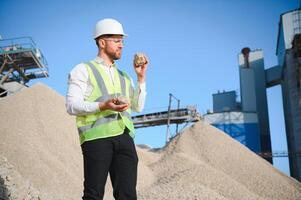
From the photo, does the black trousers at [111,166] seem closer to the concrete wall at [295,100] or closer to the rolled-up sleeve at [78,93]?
the rolled-up sleeve at [78,93]

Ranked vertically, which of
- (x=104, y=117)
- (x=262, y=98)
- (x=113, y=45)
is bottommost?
(x=104, y=117)

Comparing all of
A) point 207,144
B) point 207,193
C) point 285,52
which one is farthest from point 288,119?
point 207,193

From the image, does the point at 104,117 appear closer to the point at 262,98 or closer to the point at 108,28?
the point at 108,28

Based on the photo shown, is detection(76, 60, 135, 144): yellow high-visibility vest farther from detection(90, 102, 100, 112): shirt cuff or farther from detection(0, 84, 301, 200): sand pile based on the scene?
detection(0, 84, 301, 200): sand pile

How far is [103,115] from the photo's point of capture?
200 centimetres

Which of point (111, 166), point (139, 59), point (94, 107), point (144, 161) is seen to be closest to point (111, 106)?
point (94, 107)

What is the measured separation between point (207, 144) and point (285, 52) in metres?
9.63

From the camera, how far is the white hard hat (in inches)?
83.5

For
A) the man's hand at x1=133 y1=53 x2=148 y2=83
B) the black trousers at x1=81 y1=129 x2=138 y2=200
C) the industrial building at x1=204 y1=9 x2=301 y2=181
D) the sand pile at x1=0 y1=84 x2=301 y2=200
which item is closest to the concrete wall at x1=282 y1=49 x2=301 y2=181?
the industrial building at x1=204 y1=9 x2=301 y2=181

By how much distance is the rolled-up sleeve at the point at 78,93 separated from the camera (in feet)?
6.29

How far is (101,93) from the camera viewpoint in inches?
81.0

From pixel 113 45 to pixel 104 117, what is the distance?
52cm

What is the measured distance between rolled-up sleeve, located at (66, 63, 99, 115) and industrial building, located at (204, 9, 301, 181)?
17.9 m

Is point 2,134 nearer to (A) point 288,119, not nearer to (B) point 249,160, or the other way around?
(B) point 249,160
